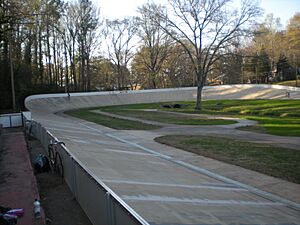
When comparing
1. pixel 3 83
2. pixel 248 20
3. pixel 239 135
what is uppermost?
pixel 248 20

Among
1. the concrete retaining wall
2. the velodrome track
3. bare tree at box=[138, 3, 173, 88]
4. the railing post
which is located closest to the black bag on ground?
the velodrome track

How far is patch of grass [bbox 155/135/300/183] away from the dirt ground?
6133 millimetres

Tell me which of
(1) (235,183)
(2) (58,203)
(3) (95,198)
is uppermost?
(3) (95,198)

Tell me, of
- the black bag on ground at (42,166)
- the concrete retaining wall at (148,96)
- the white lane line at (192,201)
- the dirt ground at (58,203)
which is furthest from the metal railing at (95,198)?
the concrete retaining wall at (148,96)

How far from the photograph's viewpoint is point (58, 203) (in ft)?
28.7

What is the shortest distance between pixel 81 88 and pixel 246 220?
80.3m

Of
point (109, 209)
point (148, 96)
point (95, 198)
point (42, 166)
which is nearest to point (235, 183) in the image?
point (95, 198)

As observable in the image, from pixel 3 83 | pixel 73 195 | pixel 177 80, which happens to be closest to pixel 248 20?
pixel 3 83

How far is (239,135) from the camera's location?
21.9 metres

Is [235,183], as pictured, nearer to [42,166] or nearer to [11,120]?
[42,166]

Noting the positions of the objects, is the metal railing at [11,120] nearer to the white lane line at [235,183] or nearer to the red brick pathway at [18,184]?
the red brick pathway at [18,184]

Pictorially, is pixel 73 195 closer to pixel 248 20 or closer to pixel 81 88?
pixel 248 20

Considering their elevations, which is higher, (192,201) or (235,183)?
(192,201)

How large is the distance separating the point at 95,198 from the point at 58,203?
2653 millimetres
